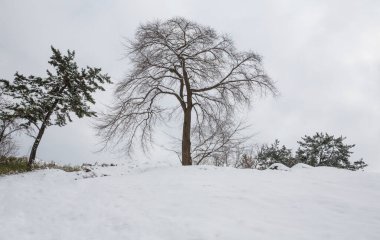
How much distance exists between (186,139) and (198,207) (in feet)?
26.4

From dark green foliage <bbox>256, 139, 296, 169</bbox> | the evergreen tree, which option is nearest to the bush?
the evergreen tree

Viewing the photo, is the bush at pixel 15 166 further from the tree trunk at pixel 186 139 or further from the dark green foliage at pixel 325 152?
the dark green foliage at pixel 325 152

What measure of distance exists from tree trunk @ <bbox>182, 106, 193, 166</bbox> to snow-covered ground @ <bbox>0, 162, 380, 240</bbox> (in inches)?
140

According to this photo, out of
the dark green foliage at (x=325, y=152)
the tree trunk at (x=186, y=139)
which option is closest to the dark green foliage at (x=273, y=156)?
the dark green foliage at (x=325, y=152)

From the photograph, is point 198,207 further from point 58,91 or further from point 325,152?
point 325,152

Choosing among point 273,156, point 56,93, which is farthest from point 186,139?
point 273,156

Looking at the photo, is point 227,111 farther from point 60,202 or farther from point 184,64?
point 60,202

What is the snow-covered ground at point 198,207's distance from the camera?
17.8ft

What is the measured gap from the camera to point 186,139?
14727mm

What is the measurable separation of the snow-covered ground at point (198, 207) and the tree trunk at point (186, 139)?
11.7 feet

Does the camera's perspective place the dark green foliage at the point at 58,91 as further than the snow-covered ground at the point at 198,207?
Yes

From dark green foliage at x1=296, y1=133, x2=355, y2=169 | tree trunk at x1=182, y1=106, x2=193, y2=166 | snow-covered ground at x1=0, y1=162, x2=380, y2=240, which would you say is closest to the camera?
snow-covered ground at x1=0, y1=162, x2=380, y2=240

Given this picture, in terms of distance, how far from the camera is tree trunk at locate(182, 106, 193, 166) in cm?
1455

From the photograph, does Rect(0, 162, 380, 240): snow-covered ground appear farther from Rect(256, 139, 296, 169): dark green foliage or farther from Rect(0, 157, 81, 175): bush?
Rect(256, 139, 296, 169): dark green foliage
